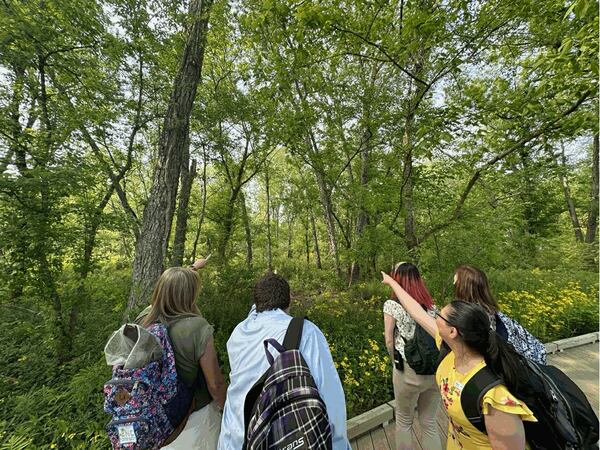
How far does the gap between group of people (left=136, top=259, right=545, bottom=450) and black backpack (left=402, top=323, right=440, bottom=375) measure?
75 millimetres

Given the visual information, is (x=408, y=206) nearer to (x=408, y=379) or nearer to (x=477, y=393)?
(x=408, y=379)

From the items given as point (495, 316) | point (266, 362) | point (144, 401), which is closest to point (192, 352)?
point (144, 401)

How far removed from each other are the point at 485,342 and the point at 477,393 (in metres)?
0.26

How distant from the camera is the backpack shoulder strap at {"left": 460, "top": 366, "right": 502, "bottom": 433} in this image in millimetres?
1284

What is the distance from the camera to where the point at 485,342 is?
1382 mm

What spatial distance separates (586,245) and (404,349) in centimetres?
1512

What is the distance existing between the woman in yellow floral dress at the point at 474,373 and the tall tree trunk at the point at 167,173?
376 centimetres

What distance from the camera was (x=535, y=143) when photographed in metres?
4.22

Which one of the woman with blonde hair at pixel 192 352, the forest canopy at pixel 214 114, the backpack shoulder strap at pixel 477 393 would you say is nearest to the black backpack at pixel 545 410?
the backpack shoulder strap at pixel 477 393

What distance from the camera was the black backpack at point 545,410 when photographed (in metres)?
1.28

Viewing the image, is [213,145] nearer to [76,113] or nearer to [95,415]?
[76,113]

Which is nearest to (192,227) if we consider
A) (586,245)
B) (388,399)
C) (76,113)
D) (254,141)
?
(254,141)

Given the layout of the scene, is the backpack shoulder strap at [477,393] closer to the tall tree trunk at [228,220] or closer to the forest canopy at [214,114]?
the forest canopy at [214,114]

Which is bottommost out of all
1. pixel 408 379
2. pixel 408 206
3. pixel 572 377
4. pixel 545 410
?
pixel 572 377
